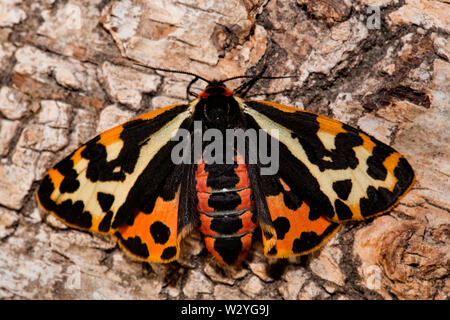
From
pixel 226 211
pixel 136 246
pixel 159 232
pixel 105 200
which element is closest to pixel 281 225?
pixel 226 211

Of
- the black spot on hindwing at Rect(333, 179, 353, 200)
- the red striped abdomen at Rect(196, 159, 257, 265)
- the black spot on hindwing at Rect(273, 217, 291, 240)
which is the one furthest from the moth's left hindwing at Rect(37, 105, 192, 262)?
the black spot on hindwing at Rect(333, 179, 353, 200)

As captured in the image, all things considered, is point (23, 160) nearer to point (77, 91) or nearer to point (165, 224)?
point (77, 91)

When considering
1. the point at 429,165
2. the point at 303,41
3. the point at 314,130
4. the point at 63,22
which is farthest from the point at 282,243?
the point at 63,22

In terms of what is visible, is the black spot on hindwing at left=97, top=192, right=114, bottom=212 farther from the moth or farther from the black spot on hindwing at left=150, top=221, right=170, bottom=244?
the black spot on hindwing at left=150, top=221, right=170, bottom=244

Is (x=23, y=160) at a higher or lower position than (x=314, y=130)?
lower

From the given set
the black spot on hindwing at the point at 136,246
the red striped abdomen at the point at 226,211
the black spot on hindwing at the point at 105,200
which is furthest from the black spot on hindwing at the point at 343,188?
the black spot on hindwing at the point at 105,200

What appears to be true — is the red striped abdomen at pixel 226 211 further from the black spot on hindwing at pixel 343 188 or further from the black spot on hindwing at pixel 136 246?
the black spot on hindwing at pixel 343 188

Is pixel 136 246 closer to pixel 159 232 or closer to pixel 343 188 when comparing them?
pixel 159 232
